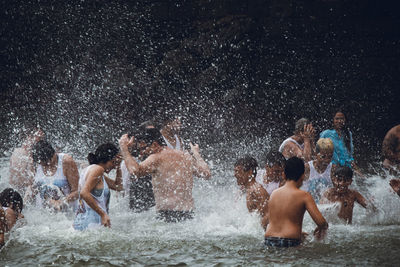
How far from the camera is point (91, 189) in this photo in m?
4.75

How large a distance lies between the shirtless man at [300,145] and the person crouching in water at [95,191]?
2676mm

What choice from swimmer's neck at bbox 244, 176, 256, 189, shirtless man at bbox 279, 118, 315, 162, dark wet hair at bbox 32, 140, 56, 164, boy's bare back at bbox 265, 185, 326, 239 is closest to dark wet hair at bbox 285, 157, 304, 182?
boy's bare back at bbox 265, 185, 326, 239

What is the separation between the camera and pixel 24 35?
44.1ft

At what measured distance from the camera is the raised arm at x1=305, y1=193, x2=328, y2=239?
422 cm

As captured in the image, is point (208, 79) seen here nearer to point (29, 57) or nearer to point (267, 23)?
point (267, 23)

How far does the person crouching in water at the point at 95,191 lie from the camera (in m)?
4.74

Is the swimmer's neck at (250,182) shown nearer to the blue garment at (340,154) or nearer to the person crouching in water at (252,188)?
the person crouching in water at (252,188)

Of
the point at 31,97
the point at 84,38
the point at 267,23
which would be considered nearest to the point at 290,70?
the point at 267,23

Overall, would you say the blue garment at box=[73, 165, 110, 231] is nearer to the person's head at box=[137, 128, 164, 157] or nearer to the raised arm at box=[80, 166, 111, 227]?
the raised arm at box=[80, 166, 111, 227]

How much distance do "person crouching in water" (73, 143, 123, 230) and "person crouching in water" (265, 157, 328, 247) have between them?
1569 mm

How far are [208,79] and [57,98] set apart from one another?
4005 mm

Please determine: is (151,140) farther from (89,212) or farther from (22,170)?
(22,170)

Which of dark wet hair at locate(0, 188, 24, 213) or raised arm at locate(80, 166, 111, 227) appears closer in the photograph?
raised arm at locate(80, 166, 111, 227)

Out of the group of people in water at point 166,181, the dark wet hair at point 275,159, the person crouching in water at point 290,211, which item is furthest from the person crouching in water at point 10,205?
the dark wet hair at point 275,159
